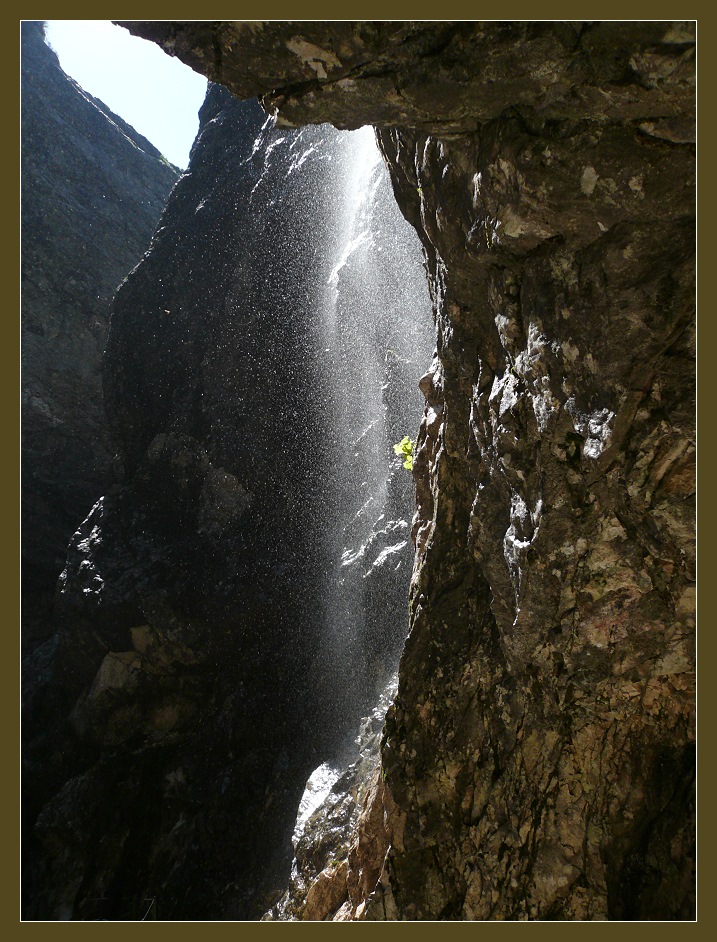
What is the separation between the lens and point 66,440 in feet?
60.0

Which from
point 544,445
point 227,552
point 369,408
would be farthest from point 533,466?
point 227,552

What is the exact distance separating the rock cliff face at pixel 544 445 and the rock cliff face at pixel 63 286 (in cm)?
1461

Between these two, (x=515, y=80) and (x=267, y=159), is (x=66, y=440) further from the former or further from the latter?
(x=515, y=80)

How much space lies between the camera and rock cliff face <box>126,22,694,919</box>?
Result: 2811 millimetres

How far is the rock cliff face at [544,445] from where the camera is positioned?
281cm

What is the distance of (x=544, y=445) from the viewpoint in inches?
137

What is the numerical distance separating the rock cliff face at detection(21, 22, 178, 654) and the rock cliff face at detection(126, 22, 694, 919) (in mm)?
14612

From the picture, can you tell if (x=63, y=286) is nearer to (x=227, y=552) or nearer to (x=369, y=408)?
(x=227, y=552)

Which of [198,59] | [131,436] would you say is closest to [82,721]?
[131,436]

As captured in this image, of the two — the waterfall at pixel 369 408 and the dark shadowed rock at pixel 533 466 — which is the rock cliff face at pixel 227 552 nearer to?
the waterfall at pixel 369 408

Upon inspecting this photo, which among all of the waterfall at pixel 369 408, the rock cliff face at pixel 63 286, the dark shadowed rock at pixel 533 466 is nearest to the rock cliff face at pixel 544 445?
the dark shadowed rock at pixel 533 466

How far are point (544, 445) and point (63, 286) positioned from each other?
19318 mm

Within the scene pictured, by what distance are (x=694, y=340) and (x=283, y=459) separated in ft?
36.7
